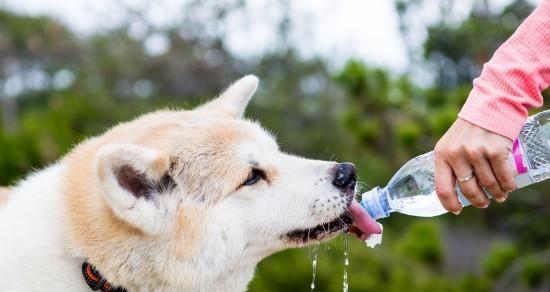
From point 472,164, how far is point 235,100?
144 centimetres

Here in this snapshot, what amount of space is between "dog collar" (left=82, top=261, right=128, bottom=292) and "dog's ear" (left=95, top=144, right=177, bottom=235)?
0.74 feet

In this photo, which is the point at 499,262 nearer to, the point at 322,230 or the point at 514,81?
the point at 322,230

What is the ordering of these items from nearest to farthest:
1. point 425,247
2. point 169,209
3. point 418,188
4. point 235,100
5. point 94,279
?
point 94,279, point 169,209, point 418,188, point 235,100, point 425,247

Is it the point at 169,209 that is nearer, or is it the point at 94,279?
the point at 94,279

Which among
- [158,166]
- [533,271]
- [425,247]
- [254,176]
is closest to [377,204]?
[254,176]

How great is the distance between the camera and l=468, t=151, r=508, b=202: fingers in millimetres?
1931

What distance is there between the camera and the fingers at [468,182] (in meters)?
1.96

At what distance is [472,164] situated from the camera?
1959mm

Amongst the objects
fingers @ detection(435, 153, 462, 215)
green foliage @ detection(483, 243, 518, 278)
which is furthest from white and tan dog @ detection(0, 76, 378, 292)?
green foliage @ detection(483, 243, 518, 278)

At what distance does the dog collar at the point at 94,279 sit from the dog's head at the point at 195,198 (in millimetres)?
33

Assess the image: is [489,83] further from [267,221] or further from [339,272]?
[339,272]

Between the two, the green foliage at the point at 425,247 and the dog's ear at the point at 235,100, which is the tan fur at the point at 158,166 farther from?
the green foliage at the point at 425,247

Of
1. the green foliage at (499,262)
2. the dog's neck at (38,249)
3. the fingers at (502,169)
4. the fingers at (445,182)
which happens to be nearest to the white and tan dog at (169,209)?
the dog's neck at (38,249)

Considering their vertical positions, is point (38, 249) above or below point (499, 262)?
above
